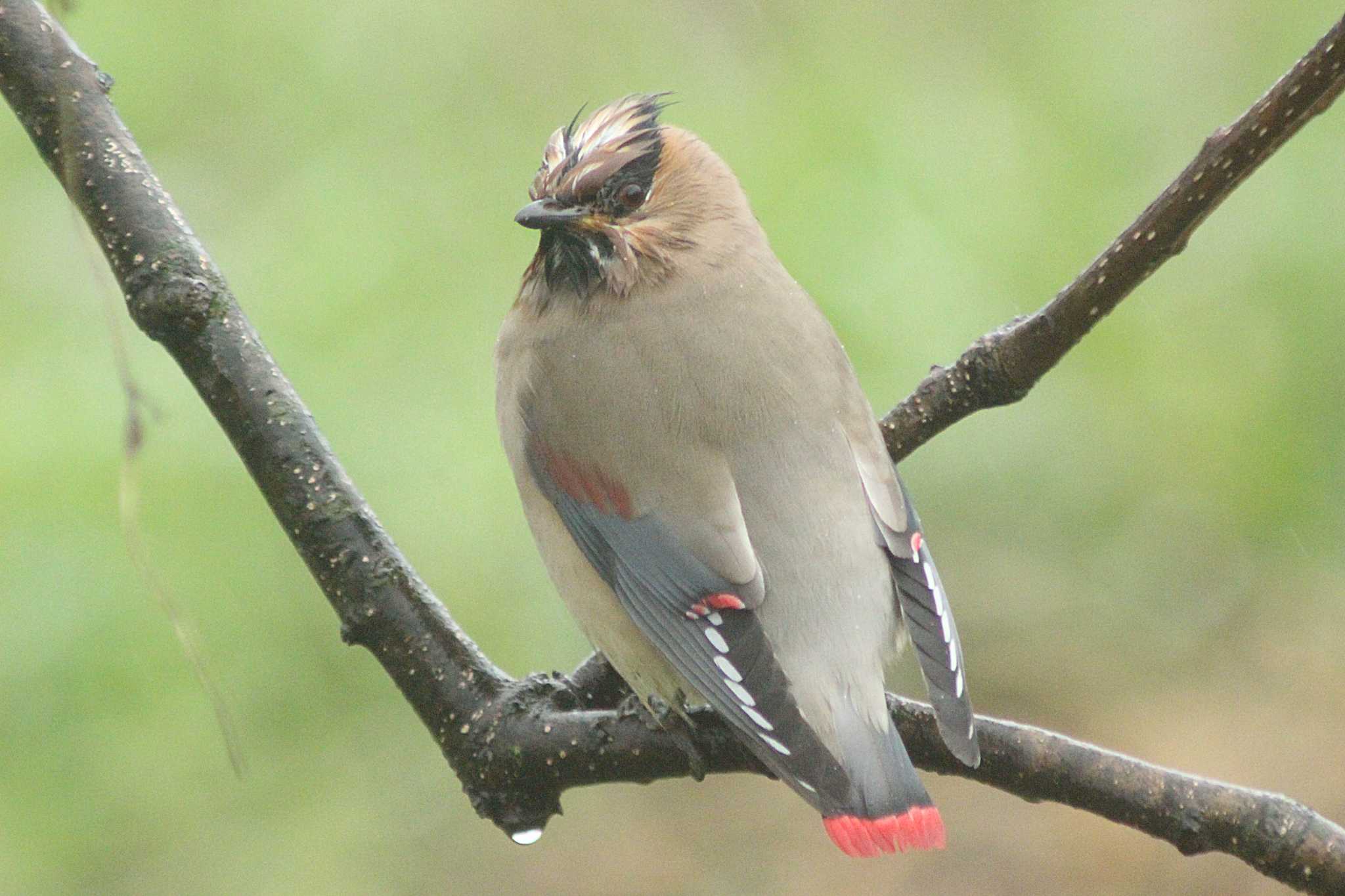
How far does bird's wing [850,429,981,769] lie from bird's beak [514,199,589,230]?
0.73 m

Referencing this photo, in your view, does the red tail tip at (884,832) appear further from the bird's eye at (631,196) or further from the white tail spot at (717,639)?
the bird's eye at (631,196)

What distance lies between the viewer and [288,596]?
18.1 ft

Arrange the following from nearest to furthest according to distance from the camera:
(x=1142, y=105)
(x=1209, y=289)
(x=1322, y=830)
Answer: (x=1322, y=830) < (x=1209, y=289) < (x=1142, y=105)

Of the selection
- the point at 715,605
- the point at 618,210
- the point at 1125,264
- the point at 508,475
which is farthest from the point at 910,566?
the point at 508,475

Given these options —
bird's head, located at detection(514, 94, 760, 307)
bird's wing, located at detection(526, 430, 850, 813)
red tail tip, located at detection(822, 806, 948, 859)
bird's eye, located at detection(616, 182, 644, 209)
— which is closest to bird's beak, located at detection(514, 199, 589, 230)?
bird's head, located at detection(514, 94, 760, 307)

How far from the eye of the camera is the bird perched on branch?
2898mm

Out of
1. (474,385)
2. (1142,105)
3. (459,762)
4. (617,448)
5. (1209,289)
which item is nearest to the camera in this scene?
(459,762)

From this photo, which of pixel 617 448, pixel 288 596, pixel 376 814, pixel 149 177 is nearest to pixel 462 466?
pixel 288 596

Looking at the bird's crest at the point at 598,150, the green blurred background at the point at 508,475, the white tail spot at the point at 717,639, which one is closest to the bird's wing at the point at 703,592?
the white tail spot at the point at 717,639

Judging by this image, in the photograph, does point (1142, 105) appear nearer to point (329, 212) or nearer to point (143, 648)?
point (329, 212)

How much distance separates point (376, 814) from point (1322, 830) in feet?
11.7

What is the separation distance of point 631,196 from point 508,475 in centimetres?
214

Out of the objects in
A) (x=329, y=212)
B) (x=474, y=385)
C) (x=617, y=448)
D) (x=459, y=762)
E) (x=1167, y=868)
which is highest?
(x=329, y=212)

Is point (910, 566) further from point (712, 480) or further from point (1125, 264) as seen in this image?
point (1125, 264)
